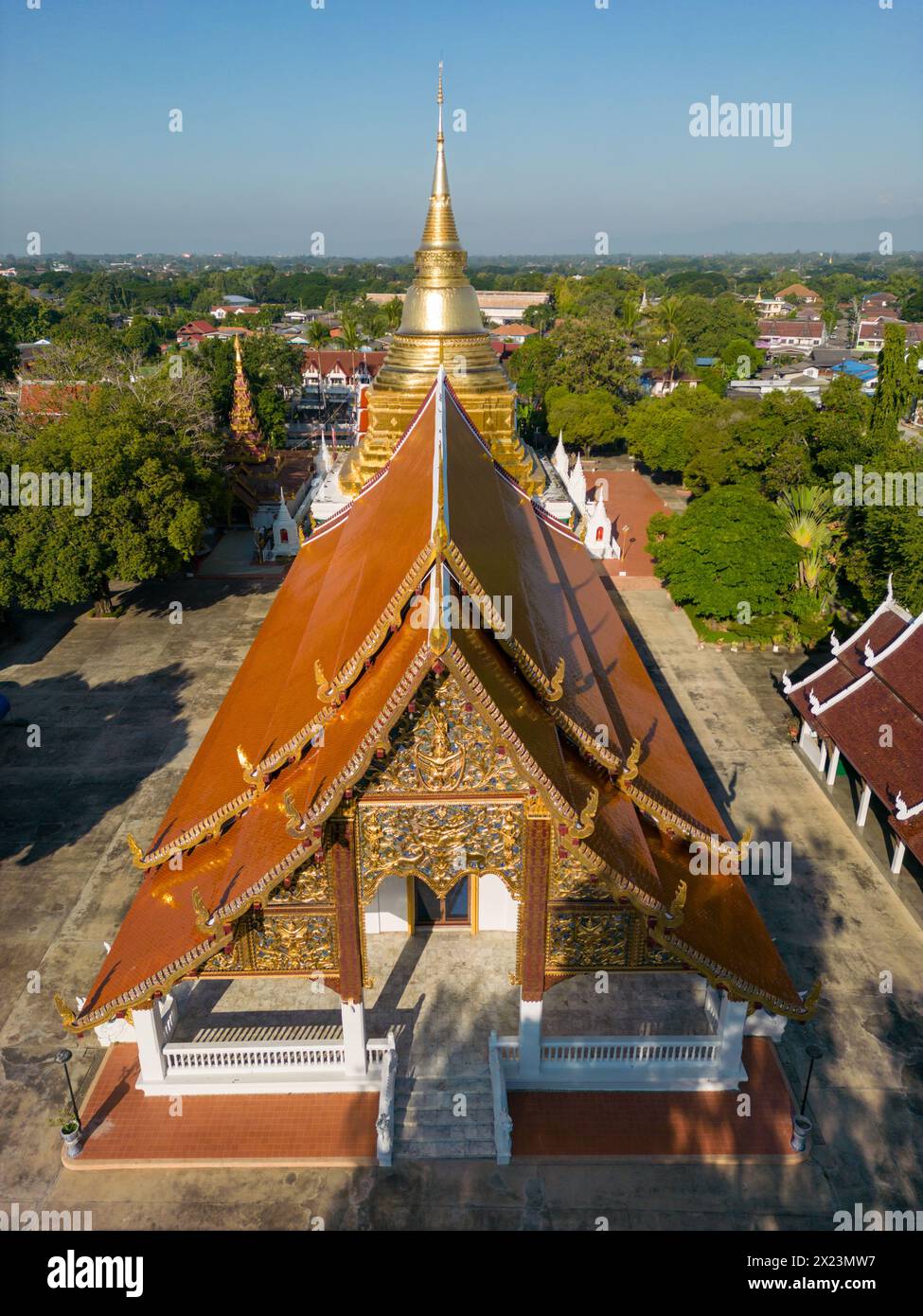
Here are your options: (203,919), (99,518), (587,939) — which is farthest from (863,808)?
(99,518)

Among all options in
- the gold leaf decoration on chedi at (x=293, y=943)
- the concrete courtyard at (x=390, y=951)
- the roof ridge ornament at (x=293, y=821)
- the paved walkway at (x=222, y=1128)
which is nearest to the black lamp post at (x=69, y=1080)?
the paved walkway at (x=222, y=1128)

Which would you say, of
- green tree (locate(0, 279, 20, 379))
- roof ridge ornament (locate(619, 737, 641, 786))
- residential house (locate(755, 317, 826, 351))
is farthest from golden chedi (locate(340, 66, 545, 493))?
residential house (locate(755, 317, 826, 351))

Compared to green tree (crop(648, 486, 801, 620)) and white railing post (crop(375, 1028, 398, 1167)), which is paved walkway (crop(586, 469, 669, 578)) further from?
white railing post (crop(375, 1028, 398, 1167))

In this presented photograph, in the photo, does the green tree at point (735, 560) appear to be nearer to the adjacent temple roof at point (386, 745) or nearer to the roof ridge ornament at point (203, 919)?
the adjacent temple roof at point (386, 745)

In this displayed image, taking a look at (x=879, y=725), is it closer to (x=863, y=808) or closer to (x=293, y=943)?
(x=863, y=808)
